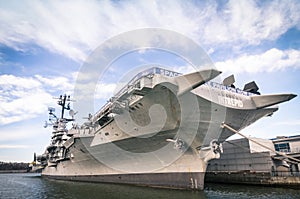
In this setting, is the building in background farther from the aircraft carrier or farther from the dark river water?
the aircraft carrier

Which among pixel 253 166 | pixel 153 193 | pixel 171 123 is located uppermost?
pixel 171 123

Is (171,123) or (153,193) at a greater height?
(171,123)

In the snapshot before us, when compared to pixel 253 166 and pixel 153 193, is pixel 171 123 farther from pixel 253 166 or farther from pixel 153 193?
pixel 253 166

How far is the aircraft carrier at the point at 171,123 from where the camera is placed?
10047 mm

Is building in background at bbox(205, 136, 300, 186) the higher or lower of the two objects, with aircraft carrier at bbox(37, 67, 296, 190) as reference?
lower

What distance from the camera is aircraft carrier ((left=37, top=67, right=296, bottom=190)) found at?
1005cm

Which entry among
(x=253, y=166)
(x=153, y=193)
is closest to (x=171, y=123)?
(x=153, y=193)

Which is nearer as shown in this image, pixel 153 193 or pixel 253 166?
pixel 153 193

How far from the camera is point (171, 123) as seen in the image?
37.0 ft

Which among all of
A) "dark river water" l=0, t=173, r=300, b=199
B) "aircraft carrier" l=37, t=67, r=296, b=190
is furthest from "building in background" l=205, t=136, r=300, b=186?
"aircraft carrier" l=37, t=67, r=296, b=190

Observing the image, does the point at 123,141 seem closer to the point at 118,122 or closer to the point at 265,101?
the point at 118,122

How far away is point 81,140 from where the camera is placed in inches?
663

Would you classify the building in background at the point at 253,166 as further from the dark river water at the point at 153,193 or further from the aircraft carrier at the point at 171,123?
the aircraft carrier at the point at 171,123

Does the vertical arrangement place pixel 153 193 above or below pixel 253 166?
below
